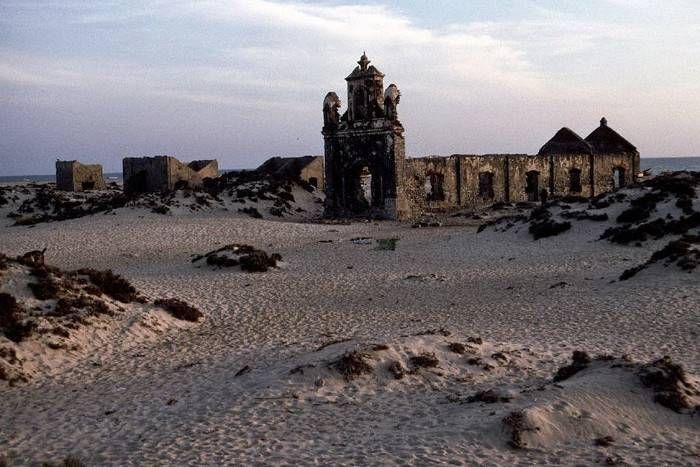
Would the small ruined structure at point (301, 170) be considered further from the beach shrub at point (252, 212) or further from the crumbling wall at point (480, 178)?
the crumbling wall at point (480, 178)

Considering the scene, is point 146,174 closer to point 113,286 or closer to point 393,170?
point 393,170

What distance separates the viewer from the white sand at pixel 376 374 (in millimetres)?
7559

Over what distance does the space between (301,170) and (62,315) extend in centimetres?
3358

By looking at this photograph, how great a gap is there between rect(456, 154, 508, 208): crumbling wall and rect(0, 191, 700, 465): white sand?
687 inches

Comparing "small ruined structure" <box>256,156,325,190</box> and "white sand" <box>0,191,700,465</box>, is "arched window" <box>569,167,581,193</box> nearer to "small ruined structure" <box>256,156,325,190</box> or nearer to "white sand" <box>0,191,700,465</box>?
"small ruined structure" <box>256,156,325,190</box>

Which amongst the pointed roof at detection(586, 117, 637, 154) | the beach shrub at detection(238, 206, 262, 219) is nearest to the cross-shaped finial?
the beach shrub at detection(238, 206, 262, 219)

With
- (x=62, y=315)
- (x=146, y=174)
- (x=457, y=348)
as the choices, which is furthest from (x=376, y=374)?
(x=146, y=174)

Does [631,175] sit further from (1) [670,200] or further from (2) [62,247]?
(2) [62,247]

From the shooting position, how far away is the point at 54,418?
A: 350 inches

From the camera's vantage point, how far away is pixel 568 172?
43812 mm

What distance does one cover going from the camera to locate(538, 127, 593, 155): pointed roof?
151 feet

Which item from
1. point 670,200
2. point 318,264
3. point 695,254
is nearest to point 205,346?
point 318,264

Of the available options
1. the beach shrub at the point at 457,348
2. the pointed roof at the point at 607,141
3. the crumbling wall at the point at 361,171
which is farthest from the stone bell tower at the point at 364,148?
the beach shrub at the point at 457,348

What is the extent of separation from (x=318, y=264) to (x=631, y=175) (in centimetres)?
3302
